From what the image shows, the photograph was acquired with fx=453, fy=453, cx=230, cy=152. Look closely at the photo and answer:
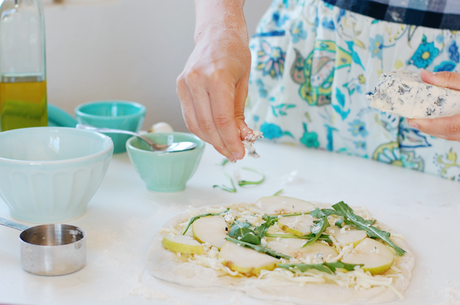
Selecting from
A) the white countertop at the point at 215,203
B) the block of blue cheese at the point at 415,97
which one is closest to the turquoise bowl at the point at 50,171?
the white countertop at the point at 215,203

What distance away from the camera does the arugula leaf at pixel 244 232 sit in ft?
2.72

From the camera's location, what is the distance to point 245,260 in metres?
0.79

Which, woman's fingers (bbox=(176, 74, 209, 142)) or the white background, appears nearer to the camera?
woman's fingers (bbox=(176, 74, 209, 142))

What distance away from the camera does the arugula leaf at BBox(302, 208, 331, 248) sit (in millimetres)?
846

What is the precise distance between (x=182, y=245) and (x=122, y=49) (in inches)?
63.1

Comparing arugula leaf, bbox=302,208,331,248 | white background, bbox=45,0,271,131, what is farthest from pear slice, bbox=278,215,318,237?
white background, bbox=45,0,271,131

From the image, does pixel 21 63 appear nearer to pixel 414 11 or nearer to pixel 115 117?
pixel 115 117

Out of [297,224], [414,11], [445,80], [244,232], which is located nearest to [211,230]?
[244,232]

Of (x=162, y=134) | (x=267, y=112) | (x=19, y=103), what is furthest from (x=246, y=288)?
(x=267, y=112)

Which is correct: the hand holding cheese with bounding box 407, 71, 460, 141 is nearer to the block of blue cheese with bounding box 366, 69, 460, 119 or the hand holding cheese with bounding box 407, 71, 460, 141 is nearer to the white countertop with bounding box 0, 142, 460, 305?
the block of blue cheese with bounding box 366, 69, 460, 119

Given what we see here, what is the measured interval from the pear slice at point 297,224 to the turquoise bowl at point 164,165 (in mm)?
297

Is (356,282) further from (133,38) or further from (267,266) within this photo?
(133,38)

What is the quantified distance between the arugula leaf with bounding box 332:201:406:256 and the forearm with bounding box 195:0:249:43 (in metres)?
0.42

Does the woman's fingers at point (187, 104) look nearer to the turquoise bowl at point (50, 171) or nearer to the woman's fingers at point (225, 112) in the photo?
the woman's fingers at point (225, 112)
